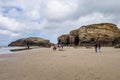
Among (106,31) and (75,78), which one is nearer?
(75,78)

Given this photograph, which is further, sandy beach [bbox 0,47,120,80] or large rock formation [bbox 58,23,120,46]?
large rock formation [bbox 58,23,120,46]

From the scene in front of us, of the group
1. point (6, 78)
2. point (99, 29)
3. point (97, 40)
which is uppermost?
point (99, 29)

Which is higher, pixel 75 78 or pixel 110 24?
pixel 110 24

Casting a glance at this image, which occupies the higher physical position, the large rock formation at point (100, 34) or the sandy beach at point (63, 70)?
the large rock formation at point (100, 34)

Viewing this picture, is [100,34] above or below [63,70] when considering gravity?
above

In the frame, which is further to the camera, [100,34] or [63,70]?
[100,34]

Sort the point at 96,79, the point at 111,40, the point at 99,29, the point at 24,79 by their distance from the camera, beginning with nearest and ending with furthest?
1. the point at 96,79
2. the point at 24,79
3. the point at 111,40
4. the point at 99,29

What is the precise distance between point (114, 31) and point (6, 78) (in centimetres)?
6647

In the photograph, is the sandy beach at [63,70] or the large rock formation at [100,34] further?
the large rock formation at [100,34]

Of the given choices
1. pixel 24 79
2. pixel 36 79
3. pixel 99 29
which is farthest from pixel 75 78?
pixel 99 29

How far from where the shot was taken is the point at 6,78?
8.89 meters

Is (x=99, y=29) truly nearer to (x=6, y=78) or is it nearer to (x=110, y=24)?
(x=110, y=24)

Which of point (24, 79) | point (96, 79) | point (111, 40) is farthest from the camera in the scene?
point (111, 40)

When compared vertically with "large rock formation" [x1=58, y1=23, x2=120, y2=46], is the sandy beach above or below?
below
